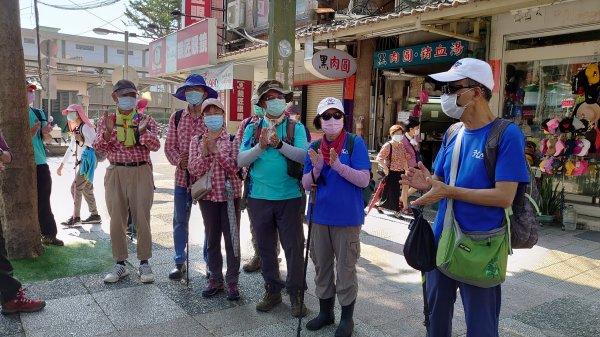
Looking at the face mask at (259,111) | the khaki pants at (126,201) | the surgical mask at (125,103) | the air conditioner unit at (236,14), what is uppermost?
the air conditioner unit at (236,14)

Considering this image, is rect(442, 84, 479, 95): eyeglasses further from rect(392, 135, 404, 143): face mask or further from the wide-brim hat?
rect(392, 135, 404, 143): face mask

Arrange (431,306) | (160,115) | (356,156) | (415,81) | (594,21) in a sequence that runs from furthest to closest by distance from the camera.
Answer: (160,115)
(415,81)
(594,21)
(356,156)
(431,306)

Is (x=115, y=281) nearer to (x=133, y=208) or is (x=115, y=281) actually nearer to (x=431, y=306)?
(x=133, y=208)

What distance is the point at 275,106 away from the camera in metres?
3.90

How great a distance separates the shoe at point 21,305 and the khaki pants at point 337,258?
2.36 metres

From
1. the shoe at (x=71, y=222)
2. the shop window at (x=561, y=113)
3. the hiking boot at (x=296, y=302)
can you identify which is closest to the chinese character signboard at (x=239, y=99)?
the shoe at (x=71, y=222)

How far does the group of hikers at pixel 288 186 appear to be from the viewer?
2449mm

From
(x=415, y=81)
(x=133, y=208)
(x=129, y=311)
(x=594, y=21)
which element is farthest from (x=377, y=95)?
(x=129, y=311)

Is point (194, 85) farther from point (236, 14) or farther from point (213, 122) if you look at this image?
point (236, 14)

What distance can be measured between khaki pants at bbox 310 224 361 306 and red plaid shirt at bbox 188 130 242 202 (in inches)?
40.2

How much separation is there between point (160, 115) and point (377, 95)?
1290 inches

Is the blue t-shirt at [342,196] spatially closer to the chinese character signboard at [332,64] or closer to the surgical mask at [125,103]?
the surgical mask at [125,103]

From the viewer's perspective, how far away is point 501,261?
2.38 metres

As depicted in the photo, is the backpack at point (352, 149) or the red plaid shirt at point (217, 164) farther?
the red plaid shirt at point (217, 164)
